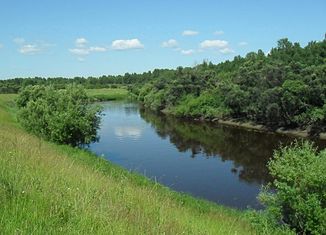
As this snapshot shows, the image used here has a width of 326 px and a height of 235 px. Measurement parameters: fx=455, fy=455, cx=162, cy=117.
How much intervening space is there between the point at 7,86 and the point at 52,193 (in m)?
167

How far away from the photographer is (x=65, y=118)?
38062 millimetres

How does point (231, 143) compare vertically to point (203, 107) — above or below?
below

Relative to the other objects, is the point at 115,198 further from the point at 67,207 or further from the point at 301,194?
the point at 301,194

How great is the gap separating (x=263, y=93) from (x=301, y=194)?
5375 cm

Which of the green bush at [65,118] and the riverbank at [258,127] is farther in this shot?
the riverbank at [258,127]

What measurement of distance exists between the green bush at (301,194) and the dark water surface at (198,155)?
8.43 metres

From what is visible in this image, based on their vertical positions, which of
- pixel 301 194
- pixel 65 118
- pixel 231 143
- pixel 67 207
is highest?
pixel 67 207

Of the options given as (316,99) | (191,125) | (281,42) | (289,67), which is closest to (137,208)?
(316,99)

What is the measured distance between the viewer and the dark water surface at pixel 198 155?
36.5 m

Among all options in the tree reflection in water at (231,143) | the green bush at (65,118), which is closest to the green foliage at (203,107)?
the tree reflection in water at (231,143)

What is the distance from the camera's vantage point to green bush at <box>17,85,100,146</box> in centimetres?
3819

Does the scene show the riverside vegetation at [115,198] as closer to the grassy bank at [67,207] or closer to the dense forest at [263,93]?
the grassy bank at [67,207]

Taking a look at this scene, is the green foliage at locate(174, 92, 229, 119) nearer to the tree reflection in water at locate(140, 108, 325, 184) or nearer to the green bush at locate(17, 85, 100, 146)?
the tree reflection in water at locate(140, 108, 325, 184)

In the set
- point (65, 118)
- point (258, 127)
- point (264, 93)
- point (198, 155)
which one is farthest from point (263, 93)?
point (65, 118)
